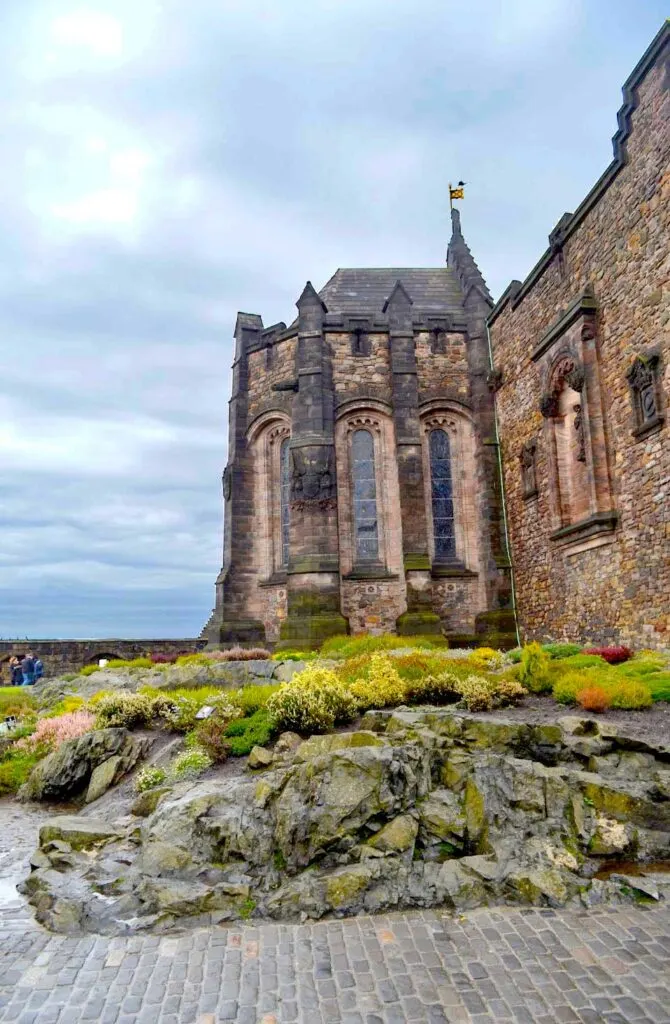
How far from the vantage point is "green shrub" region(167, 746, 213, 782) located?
9.67m

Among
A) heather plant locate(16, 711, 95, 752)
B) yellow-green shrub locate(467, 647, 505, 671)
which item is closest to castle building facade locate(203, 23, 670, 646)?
yellow-green shrub locate(467, 647, 505, 671)

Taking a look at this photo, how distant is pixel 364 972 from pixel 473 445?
17781mm

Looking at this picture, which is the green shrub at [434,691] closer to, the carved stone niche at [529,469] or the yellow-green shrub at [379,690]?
the yellow-green shrub at [379,690]

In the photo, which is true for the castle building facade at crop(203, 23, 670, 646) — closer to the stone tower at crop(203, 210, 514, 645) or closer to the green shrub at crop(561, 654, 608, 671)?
the stone tower at crop(203, 210, 514, 645)

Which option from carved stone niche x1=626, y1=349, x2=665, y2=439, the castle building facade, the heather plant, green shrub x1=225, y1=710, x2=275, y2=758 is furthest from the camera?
the castle building facade

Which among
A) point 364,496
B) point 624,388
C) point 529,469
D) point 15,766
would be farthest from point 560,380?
point 15,766

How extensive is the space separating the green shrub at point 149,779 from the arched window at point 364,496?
11423mm

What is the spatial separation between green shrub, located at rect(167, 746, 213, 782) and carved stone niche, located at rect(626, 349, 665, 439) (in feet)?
32.1

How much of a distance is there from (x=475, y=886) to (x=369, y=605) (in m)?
13.9

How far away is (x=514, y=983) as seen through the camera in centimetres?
499

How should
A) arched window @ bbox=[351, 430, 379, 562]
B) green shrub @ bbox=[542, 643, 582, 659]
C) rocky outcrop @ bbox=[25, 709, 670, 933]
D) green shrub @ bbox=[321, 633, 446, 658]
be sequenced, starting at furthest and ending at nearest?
arched window @ bbox=[351, 430, 379, 562], green shrub @ bbox=[321, 633, 446, 658], green shrub @ bbox=[542, 643, 582, 659], rocky outcrop @ bbox=[25, 709, 670, 933]

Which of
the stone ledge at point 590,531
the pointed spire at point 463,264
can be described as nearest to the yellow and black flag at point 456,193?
the pointed spire at point 463,264

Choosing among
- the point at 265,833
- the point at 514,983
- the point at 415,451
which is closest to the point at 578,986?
the point at 514,983

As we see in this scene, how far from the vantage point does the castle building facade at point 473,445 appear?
45.2 ft
